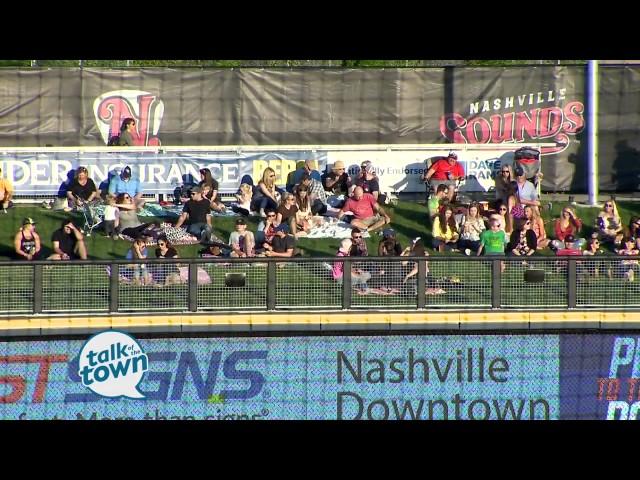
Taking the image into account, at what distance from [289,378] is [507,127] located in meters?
5.87

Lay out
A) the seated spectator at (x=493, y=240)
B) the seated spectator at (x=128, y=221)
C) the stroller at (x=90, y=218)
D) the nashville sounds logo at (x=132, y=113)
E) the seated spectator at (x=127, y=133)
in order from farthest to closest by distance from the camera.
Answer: the nashville sounds logo at (x=132, y=113) → the seated spectator at (x=127, y=133) → the stroller at (x=90, y=218) → the seated spectator at (x=128, y=221) → the seated spectator at (x=493, y=240)

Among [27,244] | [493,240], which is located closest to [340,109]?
[493,240]

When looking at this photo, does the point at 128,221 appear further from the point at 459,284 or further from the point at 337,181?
the point at 459,284

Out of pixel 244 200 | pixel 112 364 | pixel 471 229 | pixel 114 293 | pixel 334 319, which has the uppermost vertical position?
pixel 244 200

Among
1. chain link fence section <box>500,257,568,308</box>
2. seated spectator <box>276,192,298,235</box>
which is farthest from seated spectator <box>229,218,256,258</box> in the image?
chain link fence section <box>500,257,568,308</box>

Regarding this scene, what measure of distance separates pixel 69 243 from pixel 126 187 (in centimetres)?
187

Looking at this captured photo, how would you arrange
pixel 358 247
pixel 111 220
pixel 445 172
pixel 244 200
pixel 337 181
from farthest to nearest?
Answer: pixel 445 172 → pixel 337 181 → pixel 244 200 → pixel 111 220 → pixel 358 247

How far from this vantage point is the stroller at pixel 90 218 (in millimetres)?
16422

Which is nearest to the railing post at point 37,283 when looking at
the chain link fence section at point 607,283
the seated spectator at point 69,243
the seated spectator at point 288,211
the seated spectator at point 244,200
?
the seated spectator at point 69,243

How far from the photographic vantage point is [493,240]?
1525cm

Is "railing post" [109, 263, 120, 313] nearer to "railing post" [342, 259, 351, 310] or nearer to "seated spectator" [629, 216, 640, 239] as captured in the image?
"railing post" [342, 259, 351, 310]

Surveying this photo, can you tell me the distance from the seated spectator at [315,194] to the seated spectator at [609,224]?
10.8ft

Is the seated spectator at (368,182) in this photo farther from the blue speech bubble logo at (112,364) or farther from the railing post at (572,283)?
the blue speech bubble logo at (112,364)

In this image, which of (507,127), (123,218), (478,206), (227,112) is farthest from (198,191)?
(507,127)
